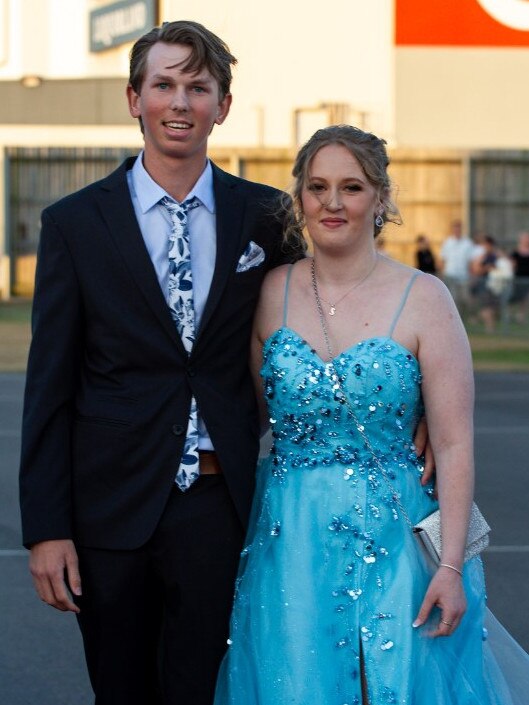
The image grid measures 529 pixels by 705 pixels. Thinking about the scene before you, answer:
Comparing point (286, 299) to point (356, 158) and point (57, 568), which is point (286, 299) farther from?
point (57, 568)

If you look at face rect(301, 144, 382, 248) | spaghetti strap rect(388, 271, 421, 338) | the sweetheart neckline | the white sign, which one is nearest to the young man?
the sweetheart neckline

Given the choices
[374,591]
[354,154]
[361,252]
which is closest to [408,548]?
[374,591]

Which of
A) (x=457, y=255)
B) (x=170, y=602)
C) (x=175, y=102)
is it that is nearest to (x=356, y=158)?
(x=175, y=102)

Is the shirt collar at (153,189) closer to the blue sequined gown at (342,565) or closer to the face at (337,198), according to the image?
the face at (337,198)

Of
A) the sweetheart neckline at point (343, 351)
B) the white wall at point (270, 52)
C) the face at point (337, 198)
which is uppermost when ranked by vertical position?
the white wall at point (270, 52)

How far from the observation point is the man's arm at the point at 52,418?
3.51 meters

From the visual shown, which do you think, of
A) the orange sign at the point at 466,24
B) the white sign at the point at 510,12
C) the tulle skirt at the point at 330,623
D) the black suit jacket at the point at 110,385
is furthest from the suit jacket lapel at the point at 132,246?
the white sign at the point at 510,12

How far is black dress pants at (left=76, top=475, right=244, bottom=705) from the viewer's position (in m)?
3.57

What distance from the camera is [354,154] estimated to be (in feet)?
11.8

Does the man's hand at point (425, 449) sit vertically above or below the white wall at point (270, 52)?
below

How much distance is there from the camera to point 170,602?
3.64 metres

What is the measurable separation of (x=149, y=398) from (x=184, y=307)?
0.25 meters

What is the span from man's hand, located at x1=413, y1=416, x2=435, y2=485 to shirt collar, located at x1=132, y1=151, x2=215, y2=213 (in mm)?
796

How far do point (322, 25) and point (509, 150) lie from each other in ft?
16.9
